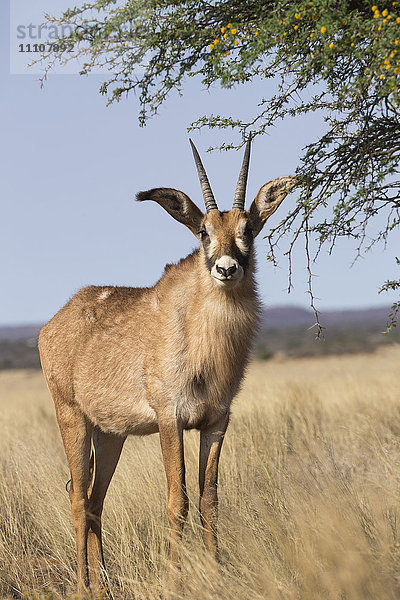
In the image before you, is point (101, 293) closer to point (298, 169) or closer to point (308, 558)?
point (298, 169)

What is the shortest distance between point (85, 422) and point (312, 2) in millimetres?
3915

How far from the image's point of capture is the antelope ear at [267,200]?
19.8ft

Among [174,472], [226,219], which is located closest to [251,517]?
[174,472]

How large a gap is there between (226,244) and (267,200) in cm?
83

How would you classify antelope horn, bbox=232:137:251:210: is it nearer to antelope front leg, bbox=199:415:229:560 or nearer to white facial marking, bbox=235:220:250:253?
white facial marking, bbox=235:220:250:253

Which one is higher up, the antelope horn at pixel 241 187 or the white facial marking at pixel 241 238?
the antelope horn at pixel 241 187

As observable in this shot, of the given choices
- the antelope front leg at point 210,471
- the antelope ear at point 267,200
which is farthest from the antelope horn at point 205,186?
the antelope front leg at point 210,471

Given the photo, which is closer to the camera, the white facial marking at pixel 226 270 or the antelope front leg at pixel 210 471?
the white facial marking at pixel 226 270

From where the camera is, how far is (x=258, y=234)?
6180 mm

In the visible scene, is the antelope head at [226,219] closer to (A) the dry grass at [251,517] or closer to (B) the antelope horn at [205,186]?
(B) the antelope horn at [205,186]

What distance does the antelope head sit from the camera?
5.43 meters

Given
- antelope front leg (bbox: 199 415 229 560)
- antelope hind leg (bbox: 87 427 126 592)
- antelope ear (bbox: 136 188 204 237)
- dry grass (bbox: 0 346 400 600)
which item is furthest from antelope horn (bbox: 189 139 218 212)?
antelope hind leg (bbox: 87 427 126 592)

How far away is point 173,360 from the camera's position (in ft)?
18.4

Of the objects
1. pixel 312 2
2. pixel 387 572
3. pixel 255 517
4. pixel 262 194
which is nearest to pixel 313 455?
pixel 255 517
